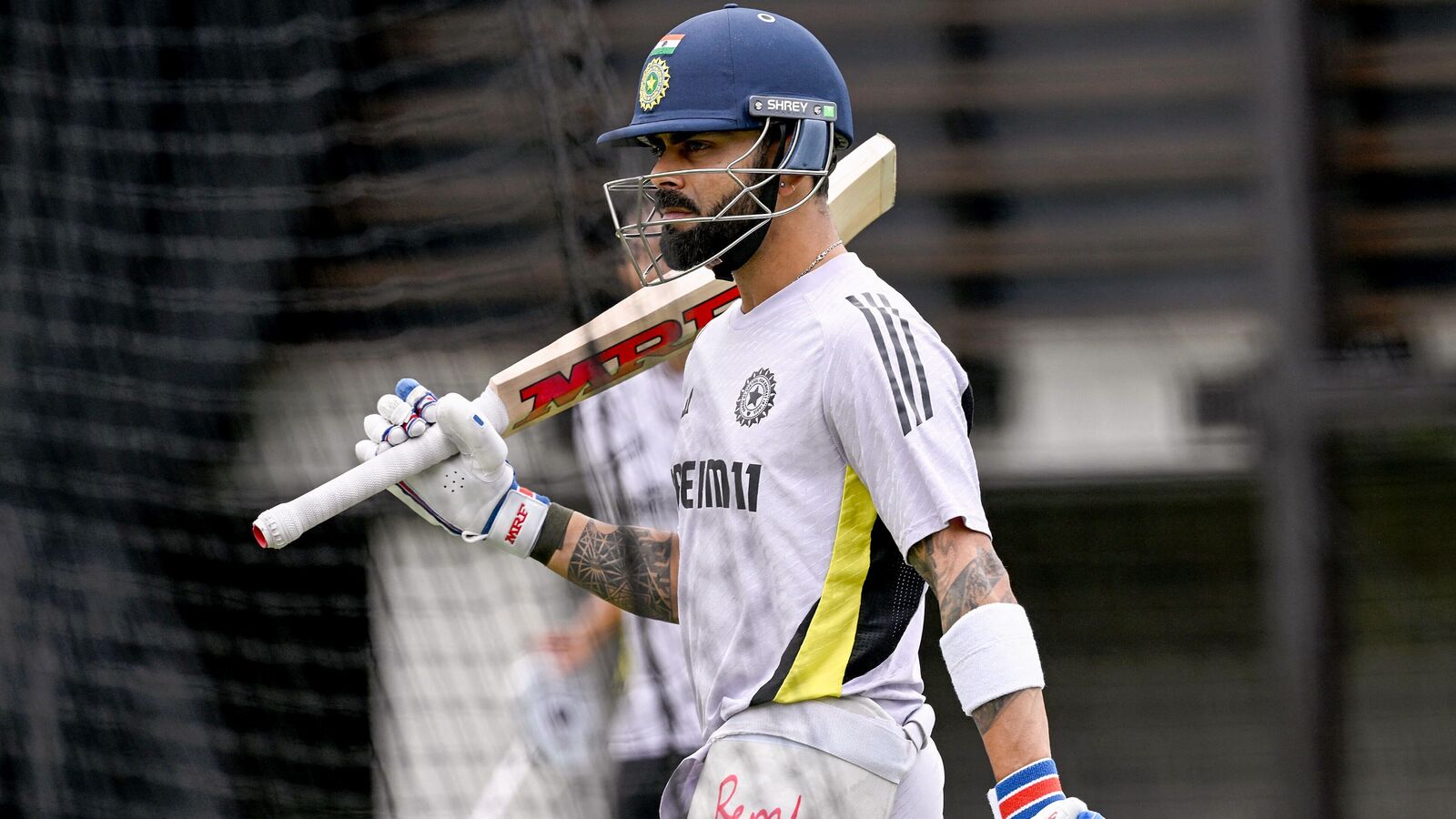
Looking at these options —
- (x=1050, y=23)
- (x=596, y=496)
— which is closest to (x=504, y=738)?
(x=596, y=496)

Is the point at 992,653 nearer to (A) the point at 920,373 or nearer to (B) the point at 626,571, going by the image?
(A) the point at 920,373

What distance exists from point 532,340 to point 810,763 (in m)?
2.69

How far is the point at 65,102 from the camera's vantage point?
4172 millimetres

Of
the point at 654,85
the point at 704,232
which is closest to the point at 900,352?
the point at 704,232

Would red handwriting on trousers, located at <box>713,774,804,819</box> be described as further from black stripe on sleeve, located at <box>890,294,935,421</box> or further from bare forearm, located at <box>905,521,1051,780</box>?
black stripe on sleeve, located at <box>890,294,935,421</box>

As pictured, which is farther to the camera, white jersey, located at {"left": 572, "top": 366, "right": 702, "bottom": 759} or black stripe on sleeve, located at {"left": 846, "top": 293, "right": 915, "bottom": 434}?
white jersey, located at {"left": 572, "top": 366, "right": 702, "bottom": 759}

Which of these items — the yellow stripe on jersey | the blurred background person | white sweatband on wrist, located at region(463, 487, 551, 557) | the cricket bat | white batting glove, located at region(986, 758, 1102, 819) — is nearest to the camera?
white batting glove, located at region(986, 758, 1102, 819)

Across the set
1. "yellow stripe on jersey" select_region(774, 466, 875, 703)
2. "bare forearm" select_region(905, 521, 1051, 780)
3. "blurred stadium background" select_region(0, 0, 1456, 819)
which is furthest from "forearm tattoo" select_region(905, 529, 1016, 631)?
"blurred stadium background" select_region(0, 0, 1456, 819)

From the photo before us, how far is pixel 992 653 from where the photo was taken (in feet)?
5.24

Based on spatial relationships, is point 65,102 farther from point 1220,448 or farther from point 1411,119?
point 1411,119

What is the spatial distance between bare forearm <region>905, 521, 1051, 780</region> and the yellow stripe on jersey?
0.09 meters

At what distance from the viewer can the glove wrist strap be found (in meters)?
1.54

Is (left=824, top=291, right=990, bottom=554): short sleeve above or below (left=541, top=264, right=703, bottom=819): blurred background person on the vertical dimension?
above

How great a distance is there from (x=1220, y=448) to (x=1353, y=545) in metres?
0.42
